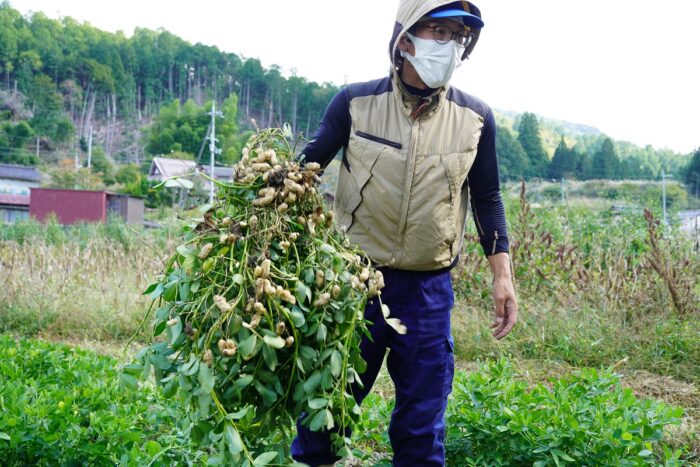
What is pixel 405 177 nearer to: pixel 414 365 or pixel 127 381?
pixel 414 365

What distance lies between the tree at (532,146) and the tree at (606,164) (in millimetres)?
5949

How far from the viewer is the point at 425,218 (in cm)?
249

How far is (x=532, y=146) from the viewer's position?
48.6 meters

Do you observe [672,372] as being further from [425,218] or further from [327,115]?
[327,115]

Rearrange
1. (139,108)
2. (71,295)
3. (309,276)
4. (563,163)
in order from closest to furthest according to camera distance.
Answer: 1. (309,276)
2. (71,295)
3. (563,163)
4. (139,108)

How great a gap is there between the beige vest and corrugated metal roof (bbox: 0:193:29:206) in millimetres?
53867

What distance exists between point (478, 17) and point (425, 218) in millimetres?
836

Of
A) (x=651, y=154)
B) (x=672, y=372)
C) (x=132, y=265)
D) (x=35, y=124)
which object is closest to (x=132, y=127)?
(x=35, y=124)

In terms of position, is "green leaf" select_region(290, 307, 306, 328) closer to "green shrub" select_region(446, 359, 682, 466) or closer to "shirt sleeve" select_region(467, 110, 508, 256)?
"shirt sleeve" select_region(467, 110, 508, 256)

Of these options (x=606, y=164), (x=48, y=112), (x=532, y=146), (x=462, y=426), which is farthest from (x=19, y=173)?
(x=462, y=426)

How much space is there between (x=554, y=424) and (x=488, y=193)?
43.3 inches

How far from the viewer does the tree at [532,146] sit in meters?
46.1

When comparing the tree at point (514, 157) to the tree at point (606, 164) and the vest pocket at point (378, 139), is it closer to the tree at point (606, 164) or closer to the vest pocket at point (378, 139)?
the tree at point (606, 164)

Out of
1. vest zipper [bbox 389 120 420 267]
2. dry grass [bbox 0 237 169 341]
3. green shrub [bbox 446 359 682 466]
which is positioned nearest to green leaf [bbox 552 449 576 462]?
green shrub [bbox 446 359 682 466]
